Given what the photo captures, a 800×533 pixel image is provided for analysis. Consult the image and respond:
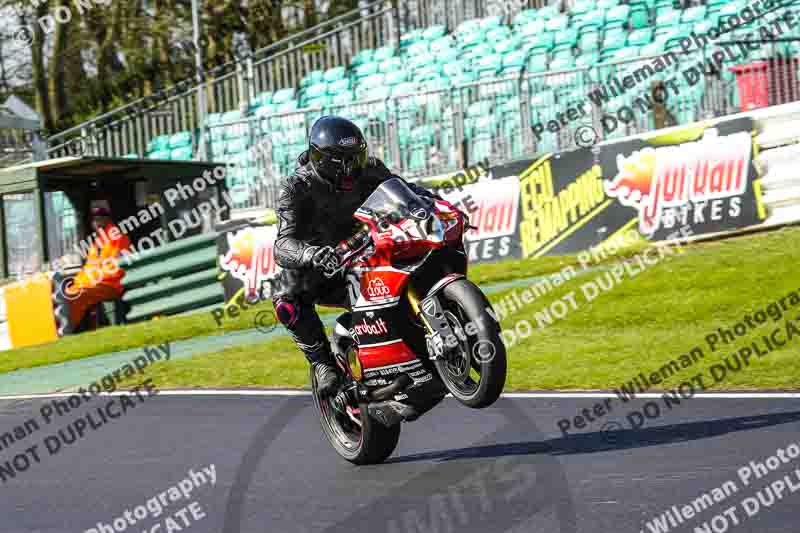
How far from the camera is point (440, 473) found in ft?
20.4

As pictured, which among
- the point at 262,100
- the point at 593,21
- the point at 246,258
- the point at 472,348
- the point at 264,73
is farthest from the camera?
the point at 264,73

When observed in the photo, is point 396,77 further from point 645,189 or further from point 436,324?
point 436,324

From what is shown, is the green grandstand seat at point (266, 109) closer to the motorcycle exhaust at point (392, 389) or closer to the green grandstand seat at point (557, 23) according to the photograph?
the green grandstand seat at point (557, 23)

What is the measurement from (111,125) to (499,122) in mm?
8821

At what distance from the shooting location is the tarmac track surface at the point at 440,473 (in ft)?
17.0

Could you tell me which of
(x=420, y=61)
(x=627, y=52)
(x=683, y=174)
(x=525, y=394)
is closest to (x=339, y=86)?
(x=420, y=61)

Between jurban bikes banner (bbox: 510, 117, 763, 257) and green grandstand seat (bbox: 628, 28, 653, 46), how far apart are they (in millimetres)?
4593

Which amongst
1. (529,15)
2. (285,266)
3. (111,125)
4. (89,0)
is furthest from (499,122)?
(89,0)

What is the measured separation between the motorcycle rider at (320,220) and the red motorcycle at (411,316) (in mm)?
221

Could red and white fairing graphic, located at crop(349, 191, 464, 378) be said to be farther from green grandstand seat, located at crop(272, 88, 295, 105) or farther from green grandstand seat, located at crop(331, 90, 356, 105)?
green grandstand seat, located at crop(272, 88, 295, 105)

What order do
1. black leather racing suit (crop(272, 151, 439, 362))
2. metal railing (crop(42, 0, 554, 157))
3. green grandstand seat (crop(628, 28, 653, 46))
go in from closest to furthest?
black leather racing suit (crop(272, 151, 439, 362))
green grandstand seat (crop(628, 28, 653, 46))
metal railing (crop(42, 0, 554, 157))

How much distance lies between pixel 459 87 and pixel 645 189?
439 centimetres

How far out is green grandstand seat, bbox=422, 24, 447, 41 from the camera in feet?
74.1

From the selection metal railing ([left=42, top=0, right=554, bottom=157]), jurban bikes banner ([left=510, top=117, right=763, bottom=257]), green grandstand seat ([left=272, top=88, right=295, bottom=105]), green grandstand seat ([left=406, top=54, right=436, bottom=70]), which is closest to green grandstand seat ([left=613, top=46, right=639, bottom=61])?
jurban bikes banner ([left=510, top=117, right=763, bottom=257])
